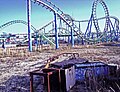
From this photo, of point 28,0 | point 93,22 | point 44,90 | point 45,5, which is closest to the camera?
point 44,90

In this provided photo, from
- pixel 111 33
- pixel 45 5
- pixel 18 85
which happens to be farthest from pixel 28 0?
pixel 111 33

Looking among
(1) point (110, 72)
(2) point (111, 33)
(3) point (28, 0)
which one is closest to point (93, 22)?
(2) point (111, 33)

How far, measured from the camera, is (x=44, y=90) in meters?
4.98

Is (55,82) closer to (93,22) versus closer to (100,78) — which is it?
(100,78)

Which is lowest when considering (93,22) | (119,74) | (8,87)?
(8,87)

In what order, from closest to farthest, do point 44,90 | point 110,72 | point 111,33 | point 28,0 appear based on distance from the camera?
point 44,90
point 110,72
point 28,0
point 111,33

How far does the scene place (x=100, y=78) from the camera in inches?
205

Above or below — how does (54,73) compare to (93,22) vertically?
below

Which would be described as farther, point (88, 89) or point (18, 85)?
point (18, 85)

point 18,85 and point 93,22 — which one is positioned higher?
point 93,22

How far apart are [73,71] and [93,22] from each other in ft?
112

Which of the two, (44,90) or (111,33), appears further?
(111,33)

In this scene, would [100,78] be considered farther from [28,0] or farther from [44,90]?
[28,0]

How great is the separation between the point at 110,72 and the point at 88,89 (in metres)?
0.97
